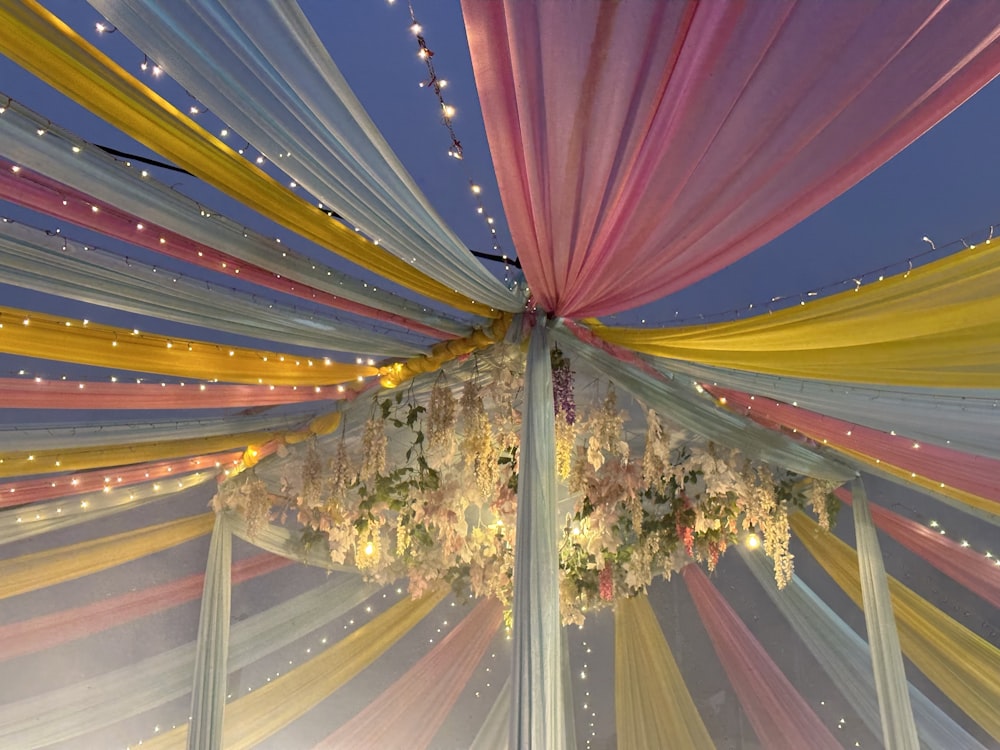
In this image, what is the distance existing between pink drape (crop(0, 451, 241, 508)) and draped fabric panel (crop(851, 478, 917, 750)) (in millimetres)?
3065

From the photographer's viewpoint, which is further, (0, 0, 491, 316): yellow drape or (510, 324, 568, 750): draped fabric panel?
(510, 324, 568, 750): draped fabric panel

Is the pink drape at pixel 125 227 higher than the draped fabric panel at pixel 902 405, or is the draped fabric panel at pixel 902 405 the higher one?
the pink drape at pixel 125 227

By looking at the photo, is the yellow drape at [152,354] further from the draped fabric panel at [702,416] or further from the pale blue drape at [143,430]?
the draped fabric panel at [702,416]

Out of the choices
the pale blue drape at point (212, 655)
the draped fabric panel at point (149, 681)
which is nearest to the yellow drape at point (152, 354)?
the pale blue drape at point (212, 655)

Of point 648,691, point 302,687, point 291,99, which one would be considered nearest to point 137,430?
point 291,99

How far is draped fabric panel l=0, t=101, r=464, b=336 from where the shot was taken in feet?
5.77

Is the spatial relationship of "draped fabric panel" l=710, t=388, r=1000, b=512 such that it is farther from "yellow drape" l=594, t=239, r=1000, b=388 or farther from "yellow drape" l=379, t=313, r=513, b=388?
"yellow drape" l=379, t=313, r=513, b=388

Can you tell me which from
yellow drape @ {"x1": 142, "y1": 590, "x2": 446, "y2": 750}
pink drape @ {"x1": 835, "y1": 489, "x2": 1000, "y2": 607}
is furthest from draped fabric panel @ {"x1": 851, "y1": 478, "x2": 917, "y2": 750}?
yellow drape @ {"x1": 142, "y1": 590, "x2": 446, "y2": 750}

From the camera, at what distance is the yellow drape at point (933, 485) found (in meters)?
3.27

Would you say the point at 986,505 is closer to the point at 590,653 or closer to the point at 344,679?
the point at 590,653

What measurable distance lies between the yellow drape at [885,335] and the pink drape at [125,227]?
3.76 ft

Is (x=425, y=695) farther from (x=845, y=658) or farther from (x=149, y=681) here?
(x=845, y=658)

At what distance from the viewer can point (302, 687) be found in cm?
464

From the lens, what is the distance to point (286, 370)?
312cm
